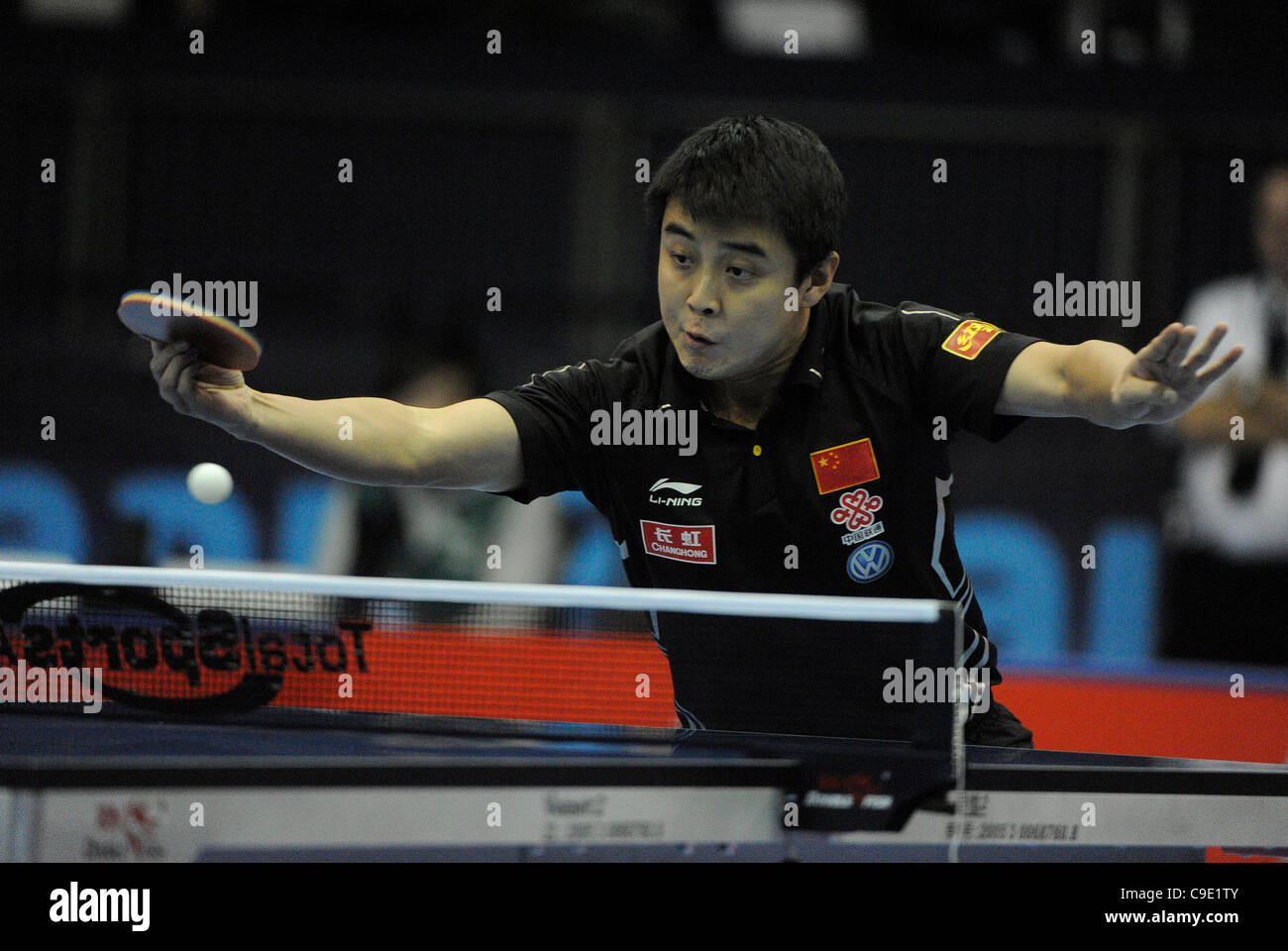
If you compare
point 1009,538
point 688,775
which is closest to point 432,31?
point 1009,538

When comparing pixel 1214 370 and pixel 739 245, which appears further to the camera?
pixel 739 245

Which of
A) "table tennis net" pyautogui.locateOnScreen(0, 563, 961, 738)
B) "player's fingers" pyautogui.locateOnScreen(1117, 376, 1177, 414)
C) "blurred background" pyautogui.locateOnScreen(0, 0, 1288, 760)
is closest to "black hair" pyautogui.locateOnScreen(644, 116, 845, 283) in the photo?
"player's fingers" pyautogui.locateOnScreen(1117, 376, 1177, 414)

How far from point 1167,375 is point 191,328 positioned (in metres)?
1.99

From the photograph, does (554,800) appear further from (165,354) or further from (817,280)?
(817,280)

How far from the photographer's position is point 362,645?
3025 millimetres

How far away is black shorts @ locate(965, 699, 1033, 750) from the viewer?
3.49 meters

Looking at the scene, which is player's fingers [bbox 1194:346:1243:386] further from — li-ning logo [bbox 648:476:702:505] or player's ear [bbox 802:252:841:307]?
li-ning logo [bbox 648:476:702:505]

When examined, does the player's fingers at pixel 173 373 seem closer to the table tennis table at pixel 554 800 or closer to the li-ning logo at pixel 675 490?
the table tennis table at pixel 554 800

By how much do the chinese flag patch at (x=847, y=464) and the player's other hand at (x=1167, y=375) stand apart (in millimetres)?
585
